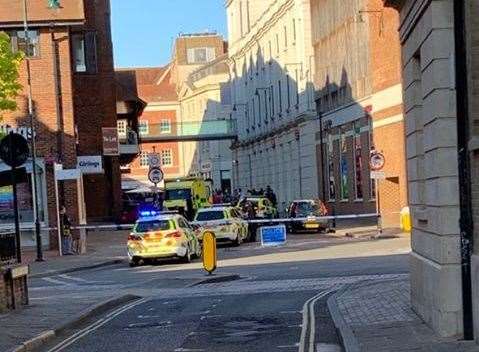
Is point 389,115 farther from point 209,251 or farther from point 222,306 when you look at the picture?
point 222,306

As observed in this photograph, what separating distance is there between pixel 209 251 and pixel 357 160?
26.4 m

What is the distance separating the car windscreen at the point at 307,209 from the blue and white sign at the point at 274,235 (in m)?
7.18

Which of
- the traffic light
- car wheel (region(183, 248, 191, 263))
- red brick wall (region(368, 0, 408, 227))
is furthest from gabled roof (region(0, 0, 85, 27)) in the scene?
red brick wall (region(368, 0, 408, 227))

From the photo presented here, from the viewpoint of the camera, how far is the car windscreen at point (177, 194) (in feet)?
167

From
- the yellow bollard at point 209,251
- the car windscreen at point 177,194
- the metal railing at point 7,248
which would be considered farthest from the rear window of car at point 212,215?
the metal railing at point 7,248

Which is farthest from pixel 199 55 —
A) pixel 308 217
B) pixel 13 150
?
pixel 13 150

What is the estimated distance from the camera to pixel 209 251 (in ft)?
70.3

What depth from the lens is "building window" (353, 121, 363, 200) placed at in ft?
152

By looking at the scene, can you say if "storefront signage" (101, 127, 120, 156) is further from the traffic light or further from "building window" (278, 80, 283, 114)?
"building window" (278, 80, 283, 114)

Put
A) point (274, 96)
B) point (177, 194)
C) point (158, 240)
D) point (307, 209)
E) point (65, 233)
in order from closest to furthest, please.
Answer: point (158, 240) → point (65, 233) → point (307, 209) → point (177, 194) → point (274, 96)

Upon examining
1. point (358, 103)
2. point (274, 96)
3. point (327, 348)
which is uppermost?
point (274, 96)

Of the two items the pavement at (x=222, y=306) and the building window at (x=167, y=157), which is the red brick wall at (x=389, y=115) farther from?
the building window at (x=167, y=157)

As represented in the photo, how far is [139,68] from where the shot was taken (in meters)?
144

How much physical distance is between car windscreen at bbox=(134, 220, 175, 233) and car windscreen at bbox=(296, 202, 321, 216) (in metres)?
14.6
